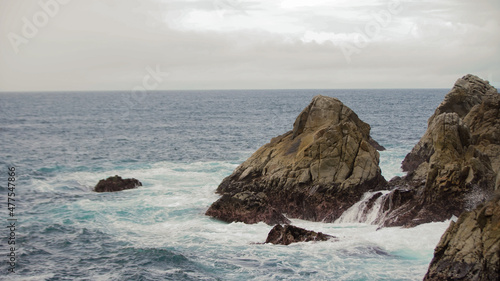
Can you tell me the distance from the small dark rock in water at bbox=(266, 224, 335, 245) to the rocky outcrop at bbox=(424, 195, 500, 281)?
843cm

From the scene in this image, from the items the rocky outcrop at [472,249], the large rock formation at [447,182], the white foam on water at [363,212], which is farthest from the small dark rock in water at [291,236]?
the rocky outcrop at [472,249]

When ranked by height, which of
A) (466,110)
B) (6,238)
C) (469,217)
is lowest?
(6,238)

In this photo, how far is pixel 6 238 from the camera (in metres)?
30.7

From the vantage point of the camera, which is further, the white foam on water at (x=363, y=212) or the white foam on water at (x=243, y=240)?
the white foam on water at (x=363, y=212)

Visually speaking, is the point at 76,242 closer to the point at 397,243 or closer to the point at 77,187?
the point at 77,187

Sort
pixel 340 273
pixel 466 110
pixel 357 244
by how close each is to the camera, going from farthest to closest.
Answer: pixel 466 110 < pixel 357 244 < pixel 340 273

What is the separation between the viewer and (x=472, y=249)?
19.7 m

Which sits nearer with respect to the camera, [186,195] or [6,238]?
[6,238]

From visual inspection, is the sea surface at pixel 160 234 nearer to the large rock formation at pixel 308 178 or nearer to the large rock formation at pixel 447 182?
the large rock formation at pixel 308 178

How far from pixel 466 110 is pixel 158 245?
3424 cm

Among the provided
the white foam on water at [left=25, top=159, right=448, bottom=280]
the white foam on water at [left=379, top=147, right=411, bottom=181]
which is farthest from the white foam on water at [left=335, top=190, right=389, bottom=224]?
the white foam on water at [left=379, top=147, right=411, bottom=181]

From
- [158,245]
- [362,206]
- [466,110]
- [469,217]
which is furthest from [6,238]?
[466,110]

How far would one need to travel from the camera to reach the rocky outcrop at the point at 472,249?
19.0 metres

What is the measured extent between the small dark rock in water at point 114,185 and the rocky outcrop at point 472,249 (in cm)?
2906
